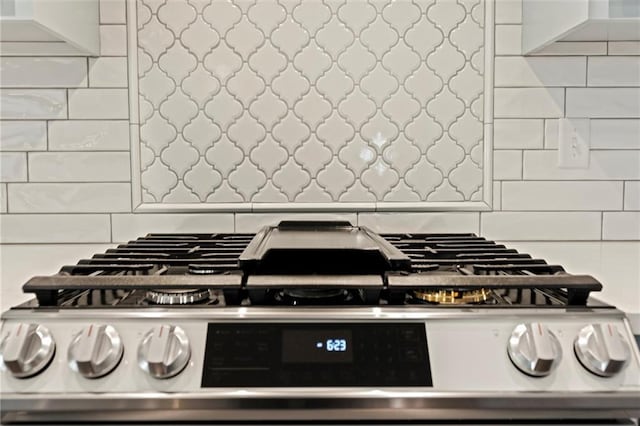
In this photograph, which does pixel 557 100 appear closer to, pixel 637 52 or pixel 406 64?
pixel 637 52

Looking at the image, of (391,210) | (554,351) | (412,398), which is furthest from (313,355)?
(391,210)

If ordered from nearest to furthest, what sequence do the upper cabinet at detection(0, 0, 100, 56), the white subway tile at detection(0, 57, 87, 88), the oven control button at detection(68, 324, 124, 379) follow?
the oven control button at detection(68, 324, 124, 379)
the upper cabinet at detection(0, 0, 100, 56)
the white subway tile at detection(0, 57, 87, 88)

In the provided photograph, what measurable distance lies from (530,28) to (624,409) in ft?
3.31

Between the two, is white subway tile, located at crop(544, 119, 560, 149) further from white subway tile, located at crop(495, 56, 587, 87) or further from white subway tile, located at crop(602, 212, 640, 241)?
white subway tile, located at crop(602, 212, 640, 241)

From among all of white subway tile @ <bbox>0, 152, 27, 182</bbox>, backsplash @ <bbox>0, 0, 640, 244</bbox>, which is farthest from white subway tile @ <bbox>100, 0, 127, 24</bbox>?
white subway tile @ <bbox>0, 152, 27, 182</bbox>

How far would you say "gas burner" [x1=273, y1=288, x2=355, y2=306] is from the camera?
2.34 feet

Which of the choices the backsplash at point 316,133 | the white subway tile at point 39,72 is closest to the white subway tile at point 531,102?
the backsplash at point 316,133

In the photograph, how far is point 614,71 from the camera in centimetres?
138

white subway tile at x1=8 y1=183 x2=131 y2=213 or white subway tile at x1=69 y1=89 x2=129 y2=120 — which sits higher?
white subway tile at x1=69 y1=89 x2=129 y2=120

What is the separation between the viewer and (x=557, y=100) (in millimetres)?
1384

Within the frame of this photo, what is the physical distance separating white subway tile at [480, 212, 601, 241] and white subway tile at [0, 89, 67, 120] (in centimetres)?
111

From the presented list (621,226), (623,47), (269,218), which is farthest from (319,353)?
(623,47)

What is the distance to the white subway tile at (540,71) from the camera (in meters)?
1.38

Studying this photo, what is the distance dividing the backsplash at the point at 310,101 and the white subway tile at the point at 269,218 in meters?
0.03
